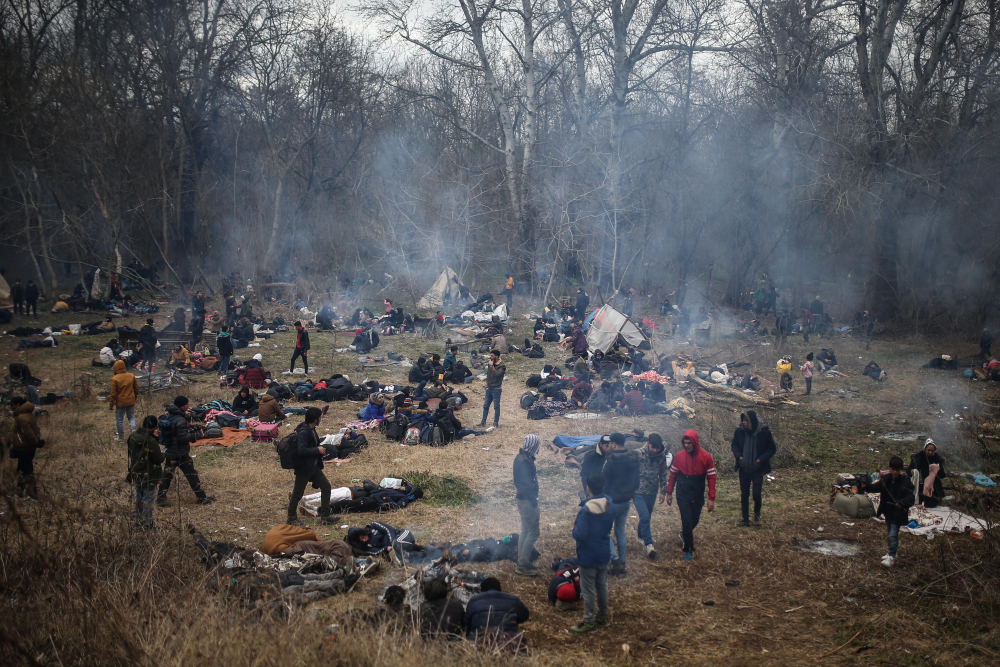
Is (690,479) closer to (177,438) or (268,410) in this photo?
(177,438)

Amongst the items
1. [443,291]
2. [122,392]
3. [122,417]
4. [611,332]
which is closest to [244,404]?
[122,417]

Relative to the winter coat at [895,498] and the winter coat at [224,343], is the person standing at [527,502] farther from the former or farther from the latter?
the winter coat at [224,343]

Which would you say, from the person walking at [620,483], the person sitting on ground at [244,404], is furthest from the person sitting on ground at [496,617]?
the person sitting on ground at [244,404]

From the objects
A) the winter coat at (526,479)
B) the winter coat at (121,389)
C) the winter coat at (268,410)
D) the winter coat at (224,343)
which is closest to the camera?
the winter coat at (526,479)

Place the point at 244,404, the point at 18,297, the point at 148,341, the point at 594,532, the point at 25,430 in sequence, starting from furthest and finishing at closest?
the point at 18,297 < the point at 148,341 < the point at 244,404 < the point at 25,430 < the point at 594,532

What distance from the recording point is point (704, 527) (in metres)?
7.81

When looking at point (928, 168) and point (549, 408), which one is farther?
point (928, 168)

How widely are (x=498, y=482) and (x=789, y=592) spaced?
161 inches

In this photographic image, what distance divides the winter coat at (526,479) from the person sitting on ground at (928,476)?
4.97 m

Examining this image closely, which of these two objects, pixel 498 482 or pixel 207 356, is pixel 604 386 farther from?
pixel 207 356

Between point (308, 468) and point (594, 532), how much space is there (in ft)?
12.2

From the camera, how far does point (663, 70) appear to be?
2611 cm

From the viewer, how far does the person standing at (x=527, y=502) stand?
6.46 metres

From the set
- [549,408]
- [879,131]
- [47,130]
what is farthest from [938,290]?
[47,130]
